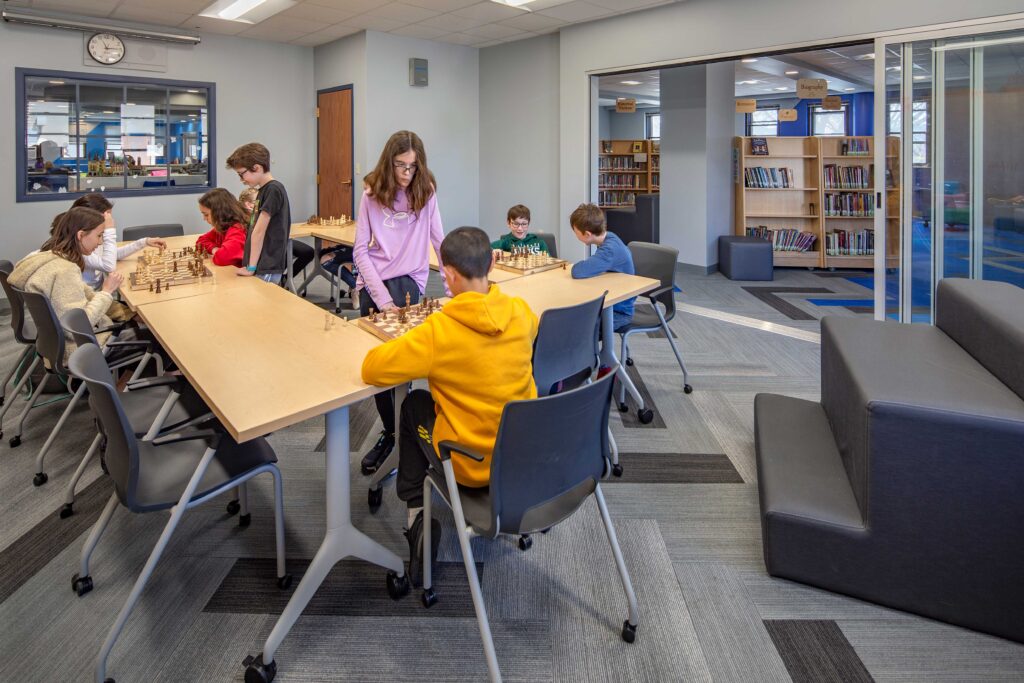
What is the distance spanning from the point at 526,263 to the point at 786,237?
6.21 metres

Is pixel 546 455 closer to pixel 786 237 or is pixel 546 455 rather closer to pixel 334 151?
pixel 334 151

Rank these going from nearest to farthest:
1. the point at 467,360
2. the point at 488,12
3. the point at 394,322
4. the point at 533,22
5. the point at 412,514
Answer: the point at 467,360
the point at 412,514
the point at 394,322
the point at 488,12
the point at 533,22

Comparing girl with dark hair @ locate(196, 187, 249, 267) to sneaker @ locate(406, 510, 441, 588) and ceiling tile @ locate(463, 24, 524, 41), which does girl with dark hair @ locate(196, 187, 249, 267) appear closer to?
sneaker @ locate(406, 510, 441, 588)

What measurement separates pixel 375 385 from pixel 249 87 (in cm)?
777

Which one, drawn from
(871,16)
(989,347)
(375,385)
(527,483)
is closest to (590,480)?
(527,483)

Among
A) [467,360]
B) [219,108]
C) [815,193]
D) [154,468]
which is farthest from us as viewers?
[815,193]

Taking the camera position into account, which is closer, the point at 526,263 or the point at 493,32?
the point at 526,263

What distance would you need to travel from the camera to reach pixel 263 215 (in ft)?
11.7

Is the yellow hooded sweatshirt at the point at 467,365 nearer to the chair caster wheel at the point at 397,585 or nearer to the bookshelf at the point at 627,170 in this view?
the chair caster wheel at the point at 397,585

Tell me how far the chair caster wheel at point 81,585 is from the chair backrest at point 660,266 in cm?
307

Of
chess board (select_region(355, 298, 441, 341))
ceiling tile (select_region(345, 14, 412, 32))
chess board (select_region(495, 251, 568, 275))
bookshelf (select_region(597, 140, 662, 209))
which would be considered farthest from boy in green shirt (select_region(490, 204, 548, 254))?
bookshelf (select_region(597, 140, 662, 209))

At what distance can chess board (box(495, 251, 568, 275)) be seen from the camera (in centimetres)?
398

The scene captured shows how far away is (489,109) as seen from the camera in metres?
8.75

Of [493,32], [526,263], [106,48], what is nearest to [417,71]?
[493,32]
